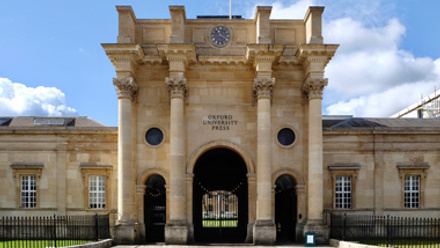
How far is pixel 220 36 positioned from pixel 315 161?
28.1 feet

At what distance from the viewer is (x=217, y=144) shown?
2373 cm

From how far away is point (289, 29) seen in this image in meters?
24.2

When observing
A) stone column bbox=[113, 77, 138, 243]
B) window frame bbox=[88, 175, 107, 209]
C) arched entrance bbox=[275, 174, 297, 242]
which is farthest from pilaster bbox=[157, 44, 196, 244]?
arched entrance bbox=[275, 174, 297, 242]

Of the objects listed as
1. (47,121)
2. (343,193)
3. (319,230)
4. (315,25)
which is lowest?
(319,230)

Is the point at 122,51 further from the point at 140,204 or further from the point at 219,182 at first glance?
the point at 219,182

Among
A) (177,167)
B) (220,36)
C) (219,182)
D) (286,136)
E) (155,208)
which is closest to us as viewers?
(177,167)

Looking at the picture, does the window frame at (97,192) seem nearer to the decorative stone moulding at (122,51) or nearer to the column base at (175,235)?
the column base at (175,235)

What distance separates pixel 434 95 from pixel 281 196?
29.8m

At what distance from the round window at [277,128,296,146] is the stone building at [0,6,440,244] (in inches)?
2.3

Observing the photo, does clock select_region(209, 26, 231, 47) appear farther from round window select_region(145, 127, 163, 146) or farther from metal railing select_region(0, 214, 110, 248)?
metal railing select_region(0, 214, 110, 248)

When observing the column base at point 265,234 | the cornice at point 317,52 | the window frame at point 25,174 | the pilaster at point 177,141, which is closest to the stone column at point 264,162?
the column base at point 265,234

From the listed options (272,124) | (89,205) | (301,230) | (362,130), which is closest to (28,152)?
(89,205)

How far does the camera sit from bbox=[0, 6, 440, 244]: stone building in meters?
22.5

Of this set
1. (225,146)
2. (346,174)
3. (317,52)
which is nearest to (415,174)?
(346,174)
